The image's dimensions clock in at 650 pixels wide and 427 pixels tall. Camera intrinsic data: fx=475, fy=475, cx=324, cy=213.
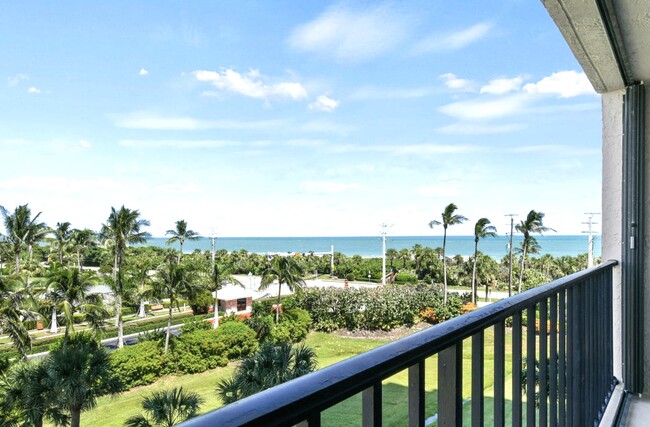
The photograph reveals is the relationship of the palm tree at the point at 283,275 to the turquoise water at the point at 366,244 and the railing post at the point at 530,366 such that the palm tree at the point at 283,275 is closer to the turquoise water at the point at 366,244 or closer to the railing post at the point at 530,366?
the turquoise water at the point at 366,244

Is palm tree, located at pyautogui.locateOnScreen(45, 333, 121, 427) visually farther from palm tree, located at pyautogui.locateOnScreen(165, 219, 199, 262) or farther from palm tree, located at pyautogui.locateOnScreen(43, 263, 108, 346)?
palm tree, located at pyautogui.locateOnScreen(165, 219, 199, 262)

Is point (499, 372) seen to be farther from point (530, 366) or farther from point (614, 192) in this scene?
point (614, 192)

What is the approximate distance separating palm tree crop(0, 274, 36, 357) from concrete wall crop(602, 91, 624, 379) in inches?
814

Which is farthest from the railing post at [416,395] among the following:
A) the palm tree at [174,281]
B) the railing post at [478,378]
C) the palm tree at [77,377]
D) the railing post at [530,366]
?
the palm tree at [174,281]

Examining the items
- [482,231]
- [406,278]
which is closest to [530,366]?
[482,231]

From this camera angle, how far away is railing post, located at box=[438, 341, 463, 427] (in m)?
0.62

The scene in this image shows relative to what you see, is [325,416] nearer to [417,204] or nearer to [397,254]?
[397,254]

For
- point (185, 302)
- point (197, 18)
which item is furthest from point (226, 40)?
point (185, 302)

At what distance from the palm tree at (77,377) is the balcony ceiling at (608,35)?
16.0 m

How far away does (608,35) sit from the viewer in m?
1.62

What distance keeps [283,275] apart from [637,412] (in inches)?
920

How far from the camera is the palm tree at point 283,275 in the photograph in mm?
24875

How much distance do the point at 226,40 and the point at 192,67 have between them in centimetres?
481

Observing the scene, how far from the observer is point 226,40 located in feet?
170
